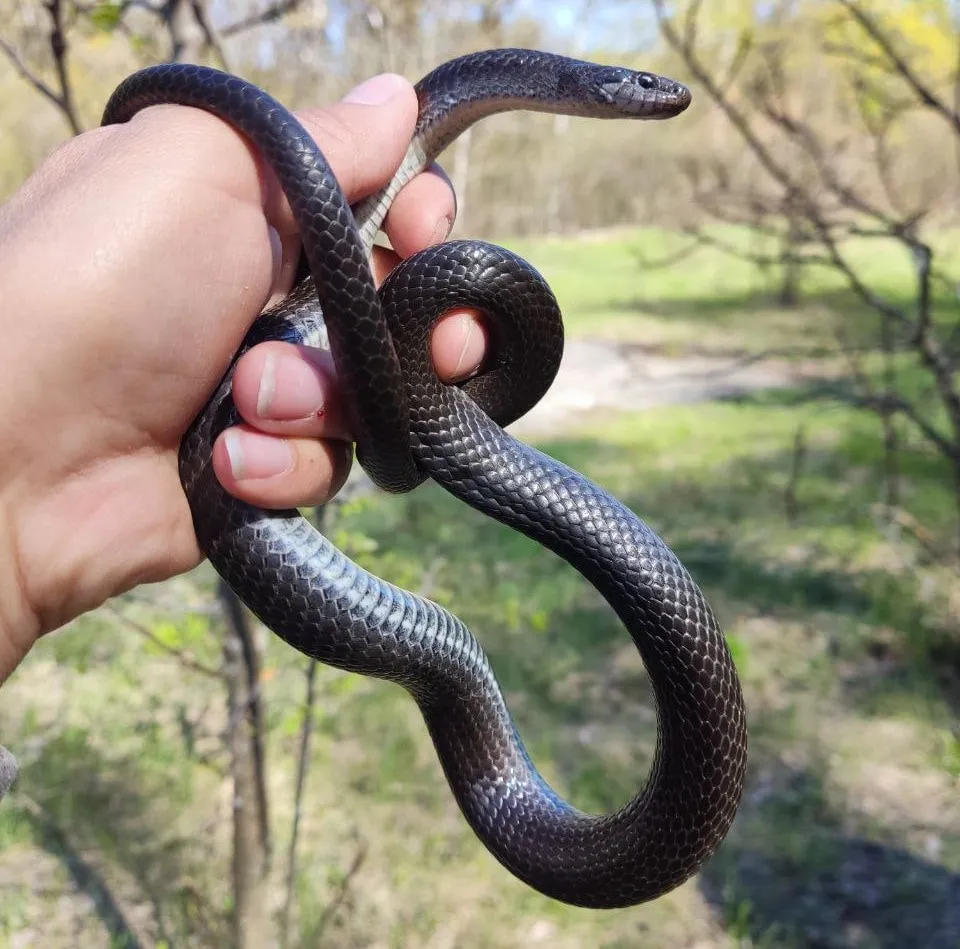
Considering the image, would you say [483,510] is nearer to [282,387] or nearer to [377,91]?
[282,387]

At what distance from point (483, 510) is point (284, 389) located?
1.57 ft

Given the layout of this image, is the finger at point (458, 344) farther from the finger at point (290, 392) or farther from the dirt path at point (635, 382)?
the dirt path at point (635, 382)

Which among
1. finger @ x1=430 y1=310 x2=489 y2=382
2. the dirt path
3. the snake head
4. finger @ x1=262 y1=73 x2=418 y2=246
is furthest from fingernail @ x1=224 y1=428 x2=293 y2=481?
the dirt path

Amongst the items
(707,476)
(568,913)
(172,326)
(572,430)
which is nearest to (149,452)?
(172,326)

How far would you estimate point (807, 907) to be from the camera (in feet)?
12.3

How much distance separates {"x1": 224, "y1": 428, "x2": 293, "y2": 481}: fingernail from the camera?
1.75 meters

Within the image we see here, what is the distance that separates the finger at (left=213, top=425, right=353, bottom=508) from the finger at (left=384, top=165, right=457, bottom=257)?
0.70 m

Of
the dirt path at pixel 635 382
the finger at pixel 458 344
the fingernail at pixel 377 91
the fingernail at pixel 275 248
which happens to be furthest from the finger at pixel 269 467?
the dirt path at pixel 635 382

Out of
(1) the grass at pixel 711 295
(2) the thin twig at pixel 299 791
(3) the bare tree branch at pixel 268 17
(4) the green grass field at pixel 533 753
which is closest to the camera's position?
(3) the bare tree branch at pixel 268 17

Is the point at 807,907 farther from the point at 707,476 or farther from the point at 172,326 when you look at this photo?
the point at 707,476

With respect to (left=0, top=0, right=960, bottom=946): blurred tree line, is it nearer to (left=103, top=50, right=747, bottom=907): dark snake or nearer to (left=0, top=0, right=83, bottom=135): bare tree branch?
(left=0, top=0, right=83, bottom=135): bare tree branch

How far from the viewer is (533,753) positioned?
14.8ft

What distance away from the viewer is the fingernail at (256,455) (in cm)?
175

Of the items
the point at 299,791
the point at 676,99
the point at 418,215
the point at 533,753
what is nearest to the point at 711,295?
the point at 533,753
